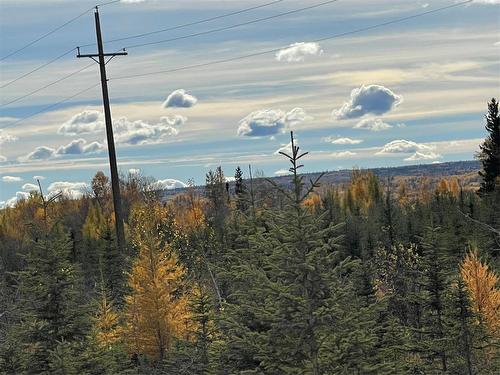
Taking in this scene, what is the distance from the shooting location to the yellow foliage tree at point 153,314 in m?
21.2

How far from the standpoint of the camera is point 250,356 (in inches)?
413

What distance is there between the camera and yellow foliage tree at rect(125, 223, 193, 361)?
21156mm

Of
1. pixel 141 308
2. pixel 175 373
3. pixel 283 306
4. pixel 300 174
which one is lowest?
pixel 175 373

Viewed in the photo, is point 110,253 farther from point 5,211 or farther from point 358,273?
point 5,211

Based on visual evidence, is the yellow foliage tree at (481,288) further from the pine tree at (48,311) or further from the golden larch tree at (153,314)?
the pine tree at (48,311)

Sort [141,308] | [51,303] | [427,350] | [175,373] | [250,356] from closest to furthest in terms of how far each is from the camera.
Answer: [250,356]
[51,303]
[427,350]
[175,373]
[141,308]

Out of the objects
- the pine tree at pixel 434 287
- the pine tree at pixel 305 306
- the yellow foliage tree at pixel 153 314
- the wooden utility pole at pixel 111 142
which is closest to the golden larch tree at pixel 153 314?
the yellow foliage tree at pixel 153 314

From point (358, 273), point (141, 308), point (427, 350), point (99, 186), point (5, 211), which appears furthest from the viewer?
point (5, 211)

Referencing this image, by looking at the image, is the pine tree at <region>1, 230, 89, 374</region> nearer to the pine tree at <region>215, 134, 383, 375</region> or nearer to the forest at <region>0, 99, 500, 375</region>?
the forest at <region>0, 99, 500, 375</region>

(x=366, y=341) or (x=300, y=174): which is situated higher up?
(x=300, y=174)

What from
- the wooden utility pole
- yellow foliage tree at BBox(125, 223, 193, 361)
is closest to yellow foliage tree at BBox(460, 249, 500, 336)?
yellow foliage tree at BBox(125, 223, 193, 361)

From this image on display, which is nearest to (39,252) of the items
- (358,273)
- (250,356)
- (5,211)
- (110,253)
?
(250,356)

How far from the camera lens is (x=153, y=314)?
832 inches

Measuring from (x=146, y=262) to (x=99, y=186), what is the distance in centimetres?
9317
